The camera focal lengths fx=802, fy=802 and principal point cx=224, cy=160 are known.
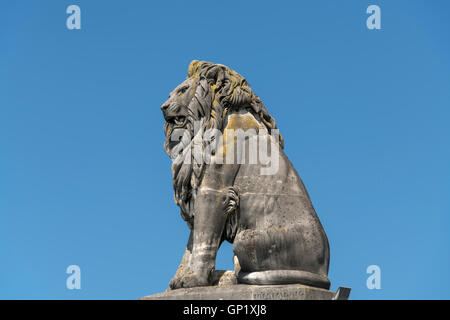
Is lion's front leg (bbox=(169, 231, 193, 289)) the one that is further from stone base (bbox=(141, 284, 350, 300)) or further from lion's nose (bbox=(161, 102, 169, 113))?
lion's nose (bbox=(161, 102, 169, 113))

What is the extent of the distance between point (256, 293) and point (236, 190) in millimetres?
1740

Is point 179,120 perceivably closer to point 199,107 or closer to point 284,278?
point 199,107

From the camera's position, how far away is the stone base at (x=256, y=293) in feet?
38.4

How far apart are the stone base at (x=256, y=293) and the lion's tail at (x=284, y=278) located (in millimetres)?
115

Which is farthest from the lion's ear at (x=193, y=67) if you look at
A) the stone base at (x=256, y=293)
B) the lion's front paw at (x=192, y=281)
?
the stone base at (x=256, y=293)

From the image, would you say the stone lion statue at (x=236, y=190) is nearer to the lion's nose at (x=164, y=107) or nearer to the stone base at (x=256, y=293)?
the lion's nose at (x=164, y=107)

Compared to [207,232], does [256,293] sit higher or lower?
lower

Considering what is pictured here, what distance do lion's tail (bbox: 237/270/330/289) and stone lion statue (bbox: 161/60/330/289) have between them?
0.01 m

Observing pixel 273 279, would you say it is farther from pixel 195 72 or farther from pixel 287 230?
pixel 195 72

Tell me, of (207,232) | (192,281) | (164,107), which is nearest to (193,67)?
(164,107)

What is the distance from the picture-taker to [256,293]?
464 inches

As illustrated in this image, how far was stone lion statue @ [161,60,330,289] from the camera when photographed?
40.2 ft
